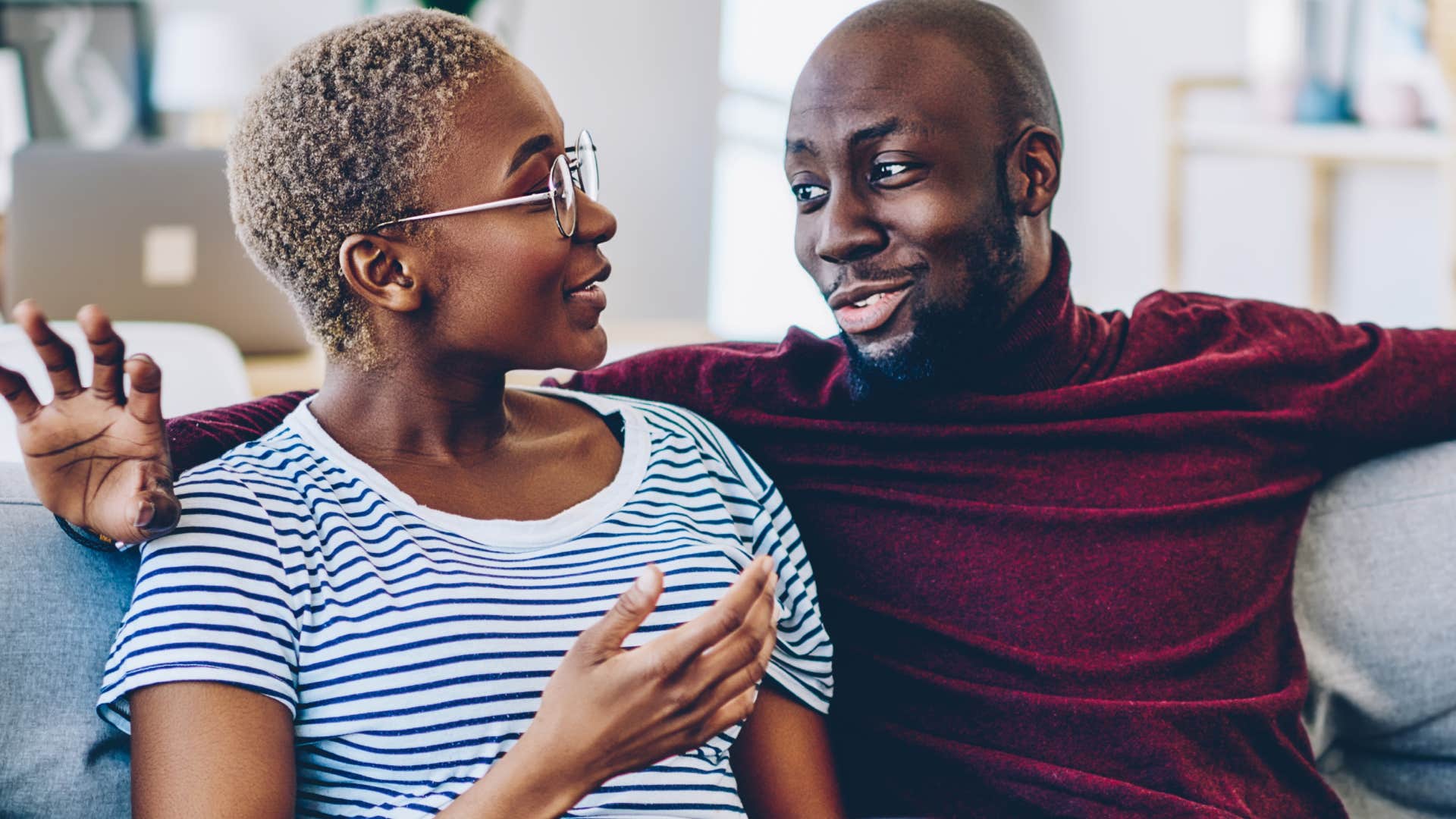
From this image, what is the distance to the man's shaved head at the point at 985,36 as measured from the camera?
1332 millimetres

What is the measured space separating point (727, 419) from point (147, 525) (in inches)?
23.6

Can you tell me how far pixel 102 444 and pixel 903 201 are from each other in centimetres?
72

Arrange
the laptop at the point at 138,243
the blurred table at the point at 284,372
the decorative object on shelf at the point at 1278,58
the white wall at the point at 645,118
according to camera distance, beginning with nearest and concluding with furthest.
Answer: the blurred table at the point at 284,372 → the laptop at the point at 138,243 → the decorative object on shelf at the point at 1278,58 → the white wall at the point at 645,118

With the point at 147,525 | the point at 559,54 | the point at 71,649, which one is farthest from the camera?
the point at 559,54

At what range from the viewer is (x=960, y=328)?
1334mm

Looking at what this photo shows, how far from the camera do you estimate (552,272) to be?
1137 mm

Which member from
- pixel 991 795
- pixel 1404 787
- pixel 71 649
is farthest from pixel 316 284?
pixel 1404 787

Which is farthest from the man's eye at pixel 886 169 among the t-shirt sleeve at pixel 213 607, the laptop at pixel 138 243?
the laptop at pixel 138 243

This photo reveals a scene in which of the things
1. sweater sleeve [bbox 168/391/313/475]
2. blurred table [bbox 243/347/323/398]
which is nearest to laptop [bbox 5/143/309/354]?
blurred table [bbox 243/347/323/398]

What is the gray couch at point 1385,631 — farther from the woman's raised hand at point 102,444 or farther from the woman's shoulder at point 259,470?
the woman's raised hand at point 102,444

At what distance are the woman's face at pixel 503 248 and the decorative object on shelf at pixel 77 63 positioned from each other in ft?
14.9

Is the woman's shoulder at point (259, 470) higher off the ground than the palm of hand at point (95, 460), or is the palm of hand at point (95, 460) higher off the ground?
the palm of hand at point (95, 460)

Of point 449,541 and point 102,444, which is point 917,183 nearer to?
point 449,541

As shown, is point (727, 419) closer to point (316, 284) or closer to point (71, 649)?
point (316, 284)
